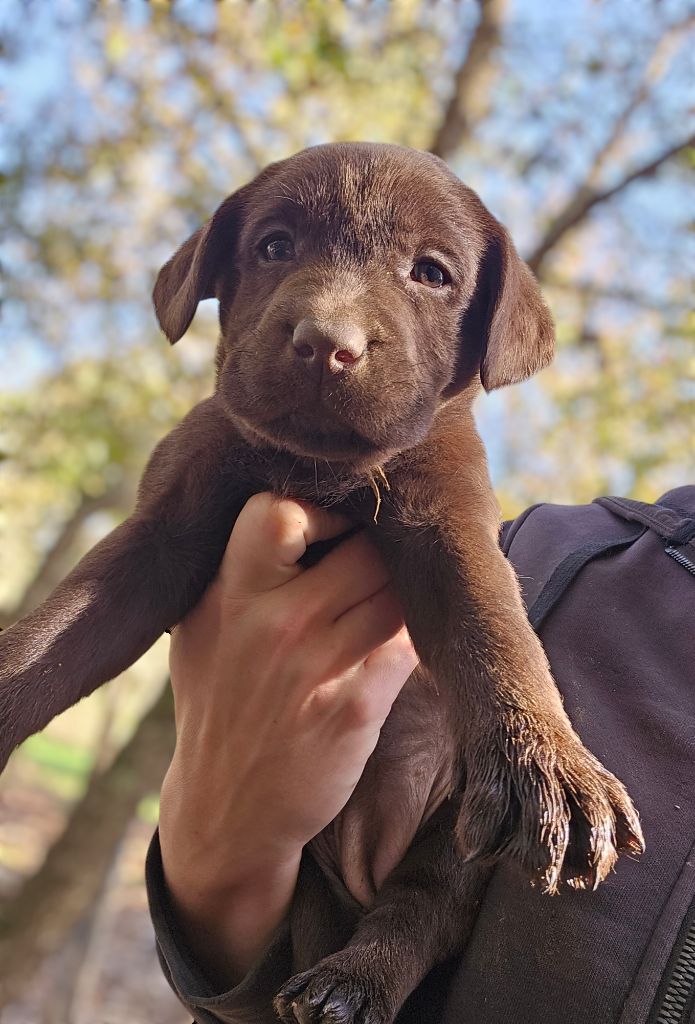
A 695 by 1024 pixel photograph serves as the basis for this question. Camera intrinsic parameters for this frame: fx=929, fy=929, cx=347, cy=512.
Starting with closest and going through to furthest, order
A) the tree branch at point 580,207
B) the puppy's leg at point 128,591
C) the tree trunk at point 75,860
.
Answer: the puppy's leg at point 128,591 < the tree trunk at point 75,860 < the tree branch at point 580,207

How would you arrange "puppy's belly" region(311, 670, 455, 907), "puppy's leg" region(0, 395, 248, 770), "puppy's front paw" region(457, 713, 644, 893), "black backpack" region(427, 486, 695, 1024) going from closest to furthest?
"puppy's front paw" region(457, 713, 644, 893) < "black backpack" region(427, 486, 695, 1024) < "puppy's leg" region(0, 395, 248, 770) < "puppy's belly" region(311, 670, 455, 907)

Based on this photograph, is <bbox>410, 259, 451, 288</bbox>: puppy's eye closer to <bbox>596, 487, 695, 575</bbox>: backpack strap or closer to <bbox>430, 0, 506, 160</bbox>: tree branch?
<bbox>596, 487, 695, 575</bbox>: backpack strap

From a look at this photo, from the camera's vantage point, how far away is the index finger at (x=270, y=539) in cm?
190

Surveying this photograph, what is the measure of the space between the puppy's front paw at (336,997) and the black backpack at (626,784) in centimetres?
15

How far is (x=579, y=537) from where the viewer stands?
2.22 metres

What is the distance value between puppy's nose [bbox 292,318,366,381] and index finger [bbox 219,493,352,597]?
0.33 metres

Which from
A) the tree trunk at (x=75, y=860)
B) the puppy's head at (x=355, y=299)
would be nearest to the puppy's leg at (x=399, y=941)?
the puppy's head at (x=355, y=299)

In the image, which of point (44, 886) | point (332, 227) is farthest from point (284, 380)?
point (44, 886)

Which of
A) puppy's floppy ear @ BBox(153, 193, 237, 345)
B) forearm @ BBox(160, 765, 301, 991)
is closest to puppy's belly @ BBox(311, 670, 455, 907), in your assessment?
forearm @ BBox(160, 765, 301, 991)

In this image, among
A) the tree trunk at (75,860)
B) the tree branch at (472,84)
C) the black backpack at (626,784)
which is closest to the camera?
the black backpack at (626,784)

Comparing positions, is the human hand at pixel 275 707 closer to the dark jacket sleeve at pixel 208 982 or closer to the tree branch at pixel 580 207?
the dark jacket sleeve at pixel 208 982

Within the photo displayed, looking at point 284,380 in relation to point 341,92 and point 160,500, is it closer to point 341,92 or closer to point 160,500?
point 160,500

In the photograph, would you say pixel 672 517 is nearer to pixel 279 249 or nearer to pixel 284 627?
pixel 284 627

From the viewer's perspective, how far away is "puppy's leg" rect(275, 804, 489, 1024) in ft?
5.74
